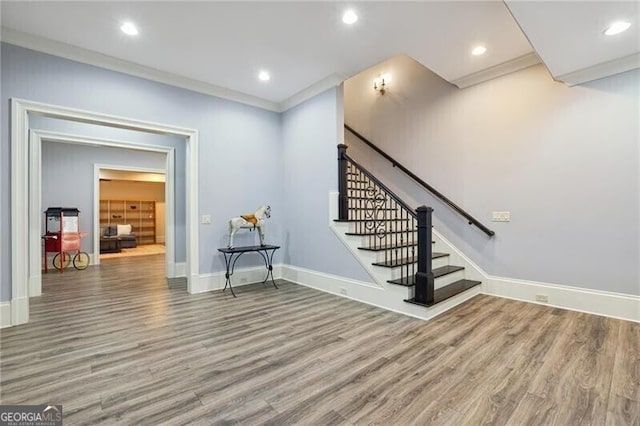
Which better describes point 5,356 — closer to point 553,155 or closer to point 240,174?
point 240,174

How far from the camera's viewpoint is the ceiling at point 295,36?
269cm

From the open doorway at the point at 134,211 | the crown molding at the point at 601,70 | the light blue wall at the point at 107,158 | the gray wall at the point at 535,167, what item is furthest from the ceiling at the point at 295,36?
the open doorway at the point at 134,211

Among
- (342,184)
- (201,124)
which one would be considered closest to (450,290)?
(342,184)

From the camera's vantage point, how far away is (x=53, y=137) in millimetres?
4883

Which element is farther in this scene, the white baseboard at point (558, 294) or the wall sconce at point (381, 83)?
the wall sconce at point (381, 83)

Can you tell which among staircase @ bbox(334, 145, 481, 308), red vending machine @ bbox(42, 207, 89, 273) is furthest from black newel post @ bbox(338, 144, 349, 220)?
red vending machine @ bbox(42, 207, 89, 273)

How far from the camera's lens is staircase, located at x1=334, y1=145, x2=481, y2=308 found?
3.20 metres

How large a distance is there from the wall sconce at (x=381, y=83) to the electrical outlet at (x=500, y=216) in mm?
2930

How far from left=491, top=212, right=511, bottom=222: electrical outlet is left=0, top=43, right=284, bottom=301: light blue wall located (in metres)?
3.36

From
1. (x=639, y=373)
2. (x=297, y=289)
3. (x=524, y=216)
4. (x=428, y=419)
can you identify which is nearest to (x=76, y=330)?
(x=297, y=289)

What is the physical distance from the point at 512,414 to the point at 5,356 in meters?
3.76

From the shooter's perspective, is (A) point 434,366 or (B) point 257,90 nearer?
(A) point 434,366

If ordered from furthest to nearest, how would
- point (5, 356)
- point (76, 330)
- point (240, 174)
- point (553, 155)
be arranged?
point (240, 174) < point (553, 155) < point (76, 330) < point (5, 356)

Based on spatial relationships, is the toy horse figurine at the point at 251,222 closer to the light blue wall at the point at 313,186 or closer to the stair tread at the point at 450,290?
the light blue wall at the point at 313,186
